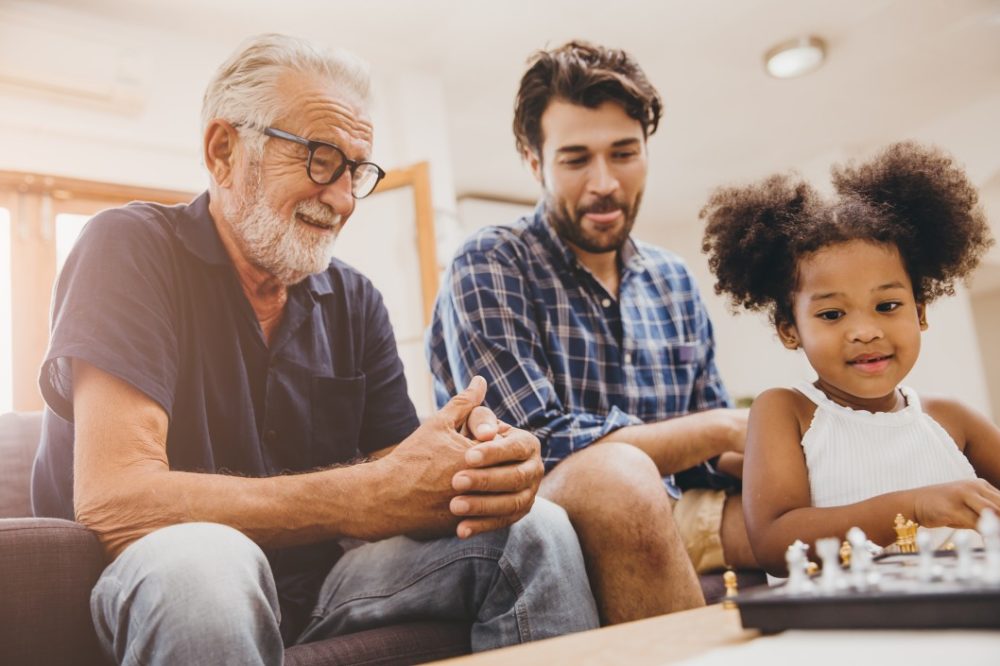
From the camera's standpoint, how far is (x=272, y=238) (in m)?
1.26

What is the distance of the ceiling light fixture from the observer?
403 centimetres

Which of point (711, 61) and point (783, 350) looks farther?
point (783, 350)

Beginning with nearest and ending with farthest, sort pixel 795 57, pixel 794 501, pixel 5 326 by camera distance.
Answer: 1. pixel 794 501
2. pixel 5 326
3. pixel 795 57

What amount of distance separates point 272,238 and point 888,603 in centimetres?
99

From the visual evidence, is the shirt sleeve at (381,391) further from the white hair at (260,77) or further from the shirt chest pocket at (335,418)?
the white hair at (260,77)

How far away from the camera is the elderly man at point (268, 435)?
2.85ft

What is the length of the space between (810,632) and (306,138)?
101cm

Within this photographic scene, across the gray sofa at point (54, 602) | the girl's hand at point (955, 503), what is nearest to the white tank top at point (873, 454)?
the girl's hand at point (955, 503)

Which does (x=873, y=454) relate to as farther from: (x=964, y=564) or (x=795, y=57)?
(x=795, y=57)

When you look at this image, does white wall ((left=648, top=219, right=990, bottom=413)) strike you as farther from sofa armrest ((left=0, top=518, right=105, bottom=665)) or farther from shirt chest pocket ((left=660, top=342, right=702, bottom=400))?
sofa armrest ((left=0, top=518, right=105, bottom=665))

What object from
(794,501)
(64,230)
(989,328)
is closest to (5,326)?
(64,230)

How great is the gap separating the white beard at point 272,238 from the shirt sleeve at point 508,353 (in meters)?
0.33

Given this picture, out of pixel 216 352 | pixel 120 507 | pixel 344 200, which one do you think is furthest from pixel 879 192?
pixel 120 507

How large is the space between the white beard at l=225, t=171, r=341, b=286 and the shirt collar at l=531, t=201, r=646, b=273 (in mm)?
560
